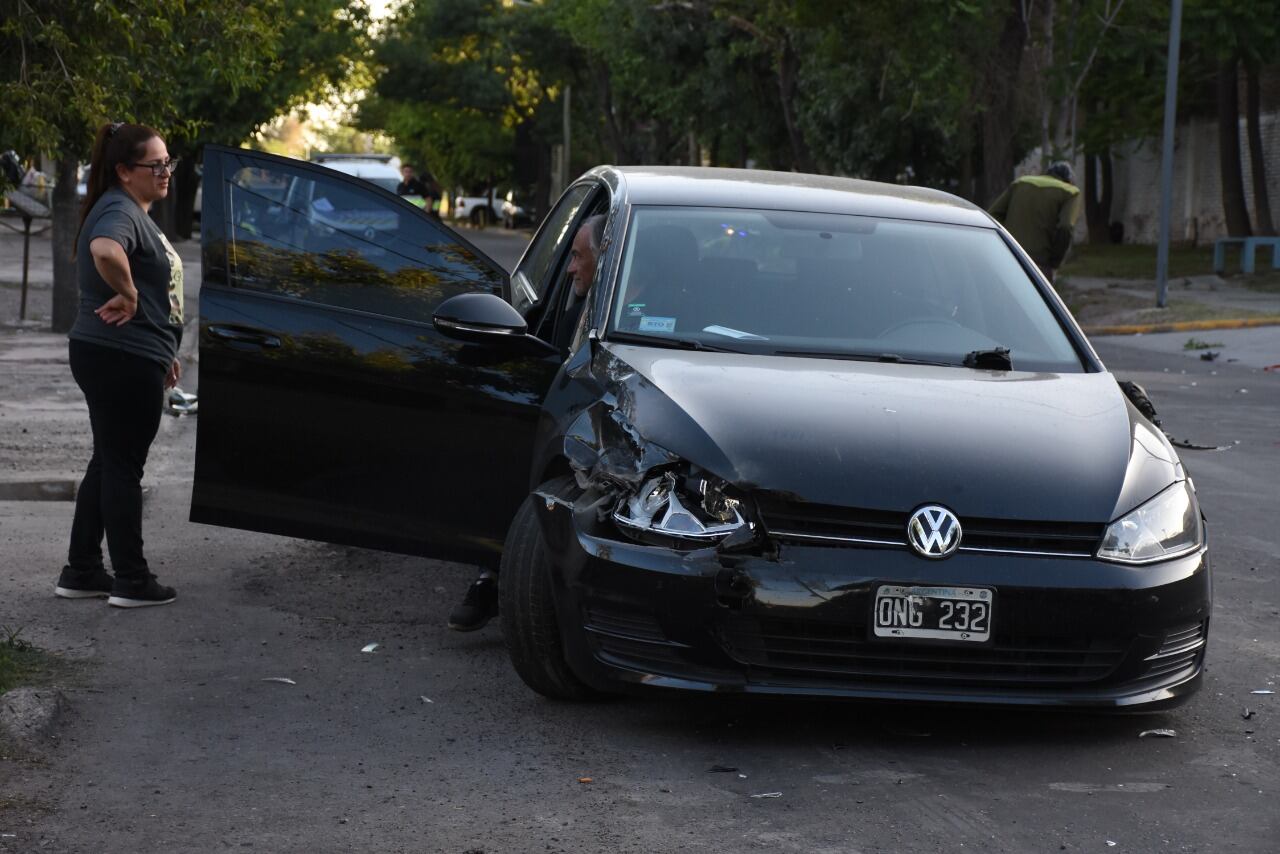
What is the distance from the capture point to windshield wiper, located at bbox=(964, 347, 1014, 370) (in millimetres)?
5852

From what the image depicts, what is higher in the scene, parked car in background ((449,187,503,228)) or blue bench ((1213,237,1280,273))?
blue bench ((1213,237,1280,273))

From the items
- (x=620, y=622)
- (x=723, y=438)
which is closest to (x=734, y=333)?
(x=723, y=438)

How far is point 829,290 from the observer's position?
6109mm

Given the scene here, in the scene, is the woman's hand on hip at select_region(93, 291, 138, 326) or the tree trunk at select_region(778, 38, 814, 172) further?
the tree trunk at select_region(778, 38, 814, 172)

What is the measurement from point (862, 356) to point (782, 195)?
97 cm

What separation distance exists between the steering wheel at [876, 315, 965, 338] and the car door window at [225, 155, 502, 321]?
5.08 ft

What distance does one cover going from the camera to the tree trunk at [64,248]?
57.6ft

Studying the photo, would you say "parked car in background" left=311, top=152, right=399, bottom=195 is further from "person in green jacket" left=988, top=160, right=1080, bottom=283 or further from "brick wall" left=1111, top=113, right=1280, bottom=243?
"person in green jacket" left=988, top=160, right=1080, bottom=283

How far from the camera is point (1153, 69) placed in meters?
35.2

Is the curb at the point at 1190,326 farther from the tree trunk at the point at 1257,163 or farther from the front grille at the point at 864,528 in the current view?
the front grille at the point at 864,528

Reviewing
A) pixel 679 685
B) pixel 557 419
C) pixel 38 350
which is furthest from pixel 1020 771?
pixel 38 350

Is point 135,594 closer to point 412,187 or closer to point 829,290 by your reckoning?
point 829,290

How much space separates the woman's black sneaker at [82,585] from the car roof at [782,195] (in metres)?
2.36

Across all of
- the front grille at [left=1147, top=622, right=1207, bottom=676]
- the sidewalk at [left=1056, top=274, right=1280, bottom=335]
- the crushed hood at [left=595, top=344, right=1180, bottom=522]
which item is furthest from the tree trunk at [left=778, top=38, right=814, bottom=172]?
the front grille at [left=1147, top=622, right=1207, bottom=676]
